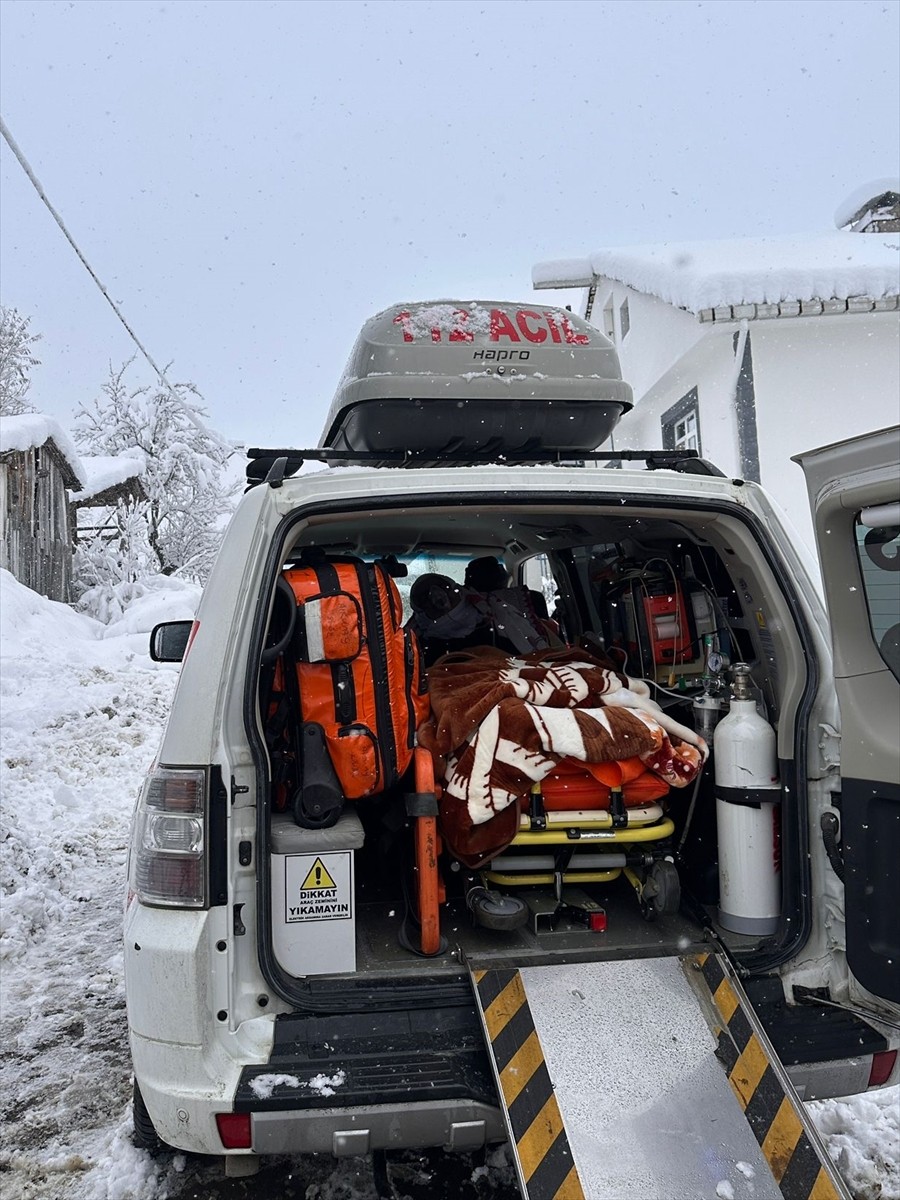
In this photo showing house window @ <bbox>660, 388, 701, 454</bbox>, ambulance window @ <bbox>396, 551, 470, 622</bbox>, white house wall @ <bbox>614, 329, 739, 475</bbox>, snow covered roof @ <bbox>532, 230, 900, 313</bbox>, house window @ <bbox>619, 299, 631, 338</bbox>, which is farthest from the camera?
house window @ <bbox>619, 299, 631, 338</bbox>

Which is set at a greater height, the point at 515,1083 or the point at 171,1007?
the point at 171,1007

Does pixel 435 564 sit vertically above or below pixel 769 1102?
above

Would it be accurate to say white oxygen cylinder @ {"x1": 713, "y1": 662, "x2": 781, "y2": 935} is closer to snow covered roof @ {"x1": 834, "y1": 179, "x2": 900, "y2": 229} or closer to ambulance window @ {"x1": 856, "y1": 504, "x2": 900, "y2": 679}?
ambulance window @ {"x1": 856, "y1": 504, "x2": 900, "y2": 679}

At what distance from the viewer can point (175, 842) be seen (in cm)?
213

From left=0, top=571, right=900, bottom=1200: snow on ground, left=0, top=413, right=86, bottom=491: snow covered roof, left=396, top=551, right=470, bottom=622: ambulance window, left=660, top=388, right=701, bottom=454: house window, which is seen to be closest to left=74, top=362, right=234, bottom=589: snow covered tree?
left=0, top=413, right=86, bottom=491: snow covered roof

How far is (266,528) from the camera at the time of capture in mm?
2363

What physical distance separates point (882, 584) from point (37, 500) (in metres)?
19.1

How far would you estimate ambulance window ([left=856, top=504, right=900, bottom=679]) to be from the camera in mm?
2047

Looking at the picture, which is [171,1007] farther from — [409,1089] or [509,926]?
[509,926]

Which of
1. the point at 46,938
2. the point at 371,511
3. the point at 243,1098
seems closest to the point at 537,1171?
the point at 243,1098

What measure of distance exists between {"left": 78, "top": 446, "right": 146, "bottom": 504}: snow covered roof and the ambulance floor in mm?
20248

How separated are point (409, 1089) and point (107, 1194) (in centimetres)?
110

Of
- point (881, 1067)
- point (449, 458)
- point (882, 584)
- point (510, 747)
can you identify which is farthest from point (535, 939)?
point (449, 458)

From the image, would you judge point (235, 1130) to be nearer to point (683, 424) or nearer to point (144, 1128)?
point (144, 1128)
